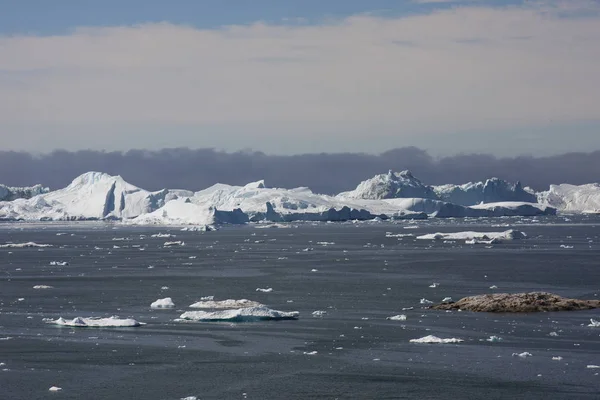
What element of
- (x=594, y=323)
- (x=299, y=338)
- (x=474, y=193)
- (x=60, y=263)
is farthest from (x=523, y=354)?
(x=474, y=193)

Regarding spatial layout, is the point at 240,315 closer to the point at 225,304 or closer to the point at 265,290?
the point at 225,304

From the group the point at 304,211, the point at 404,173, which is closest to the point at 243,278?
the point at 304,211

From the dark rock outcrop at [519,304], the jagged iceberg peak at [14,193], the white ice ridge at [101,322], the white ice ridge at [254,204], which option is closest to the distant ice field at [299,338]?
the white ice ridge at [101,322]

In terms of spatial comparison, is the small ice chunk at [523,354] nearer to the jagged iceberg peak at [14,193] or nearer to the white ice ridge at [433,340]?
the white ice ridge at [433,340]

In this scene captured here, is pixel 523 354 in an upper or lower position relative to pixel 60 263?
lower

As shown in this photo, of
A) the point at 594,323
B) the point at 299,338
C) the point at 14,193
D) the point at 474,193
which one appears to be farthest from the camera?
the point at 14,193

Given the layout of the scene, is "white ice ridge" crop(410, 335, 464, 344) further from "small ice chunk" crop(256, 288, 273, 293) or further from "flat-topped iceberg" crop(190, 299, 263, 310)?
"small ice chunk" crop(256, 288, 273, 293)
